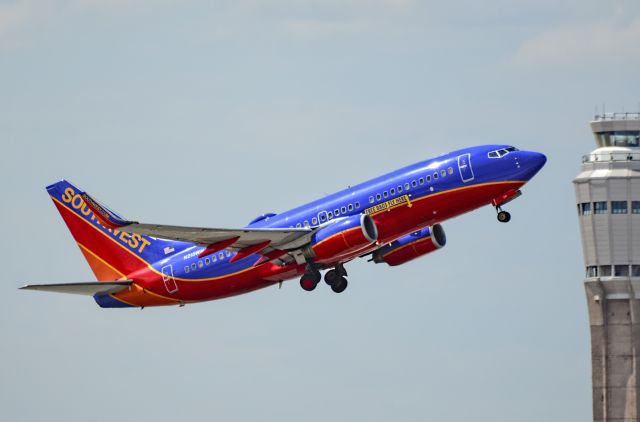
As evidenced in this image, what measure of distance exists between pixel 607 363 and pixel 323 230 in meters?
102

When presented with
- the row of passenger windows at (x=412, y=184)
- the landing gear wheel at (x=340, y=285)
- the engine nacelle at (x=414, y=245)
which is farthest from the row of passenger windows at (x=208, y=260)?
the row of passenger windows at (x=412, y=184)

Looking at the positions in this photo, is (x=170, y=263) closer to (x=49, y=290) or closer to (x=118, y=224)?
(x=49, y=290)

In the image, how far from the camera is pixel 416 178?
89188mm

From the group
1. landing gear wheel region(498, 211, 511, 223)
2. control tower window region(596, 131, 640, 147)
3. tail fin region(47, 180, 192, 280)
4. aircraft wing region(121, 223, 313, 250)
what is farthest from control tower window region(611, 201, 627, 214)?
aircraft wing region(121, 223, 313, 250)

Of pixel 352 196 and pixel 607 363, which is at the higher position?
pixel 352 196

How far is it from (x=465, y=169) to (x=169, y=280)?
20664 millimetres

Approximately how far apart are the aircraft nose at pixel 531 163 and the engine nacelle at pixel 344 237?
932 cm

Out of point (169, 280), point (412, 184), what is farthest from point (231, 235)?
point (412, 184)

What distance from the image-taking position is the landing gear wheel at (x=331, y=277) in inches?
3772

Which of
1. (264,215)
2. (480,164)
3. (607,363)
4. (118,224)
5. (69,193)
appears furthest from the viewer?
(607,363)

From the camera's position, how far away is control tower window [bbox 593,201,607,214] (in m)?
186

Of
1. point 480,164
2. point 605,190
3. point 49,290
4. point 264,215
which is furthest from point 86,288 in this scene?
point 605,190

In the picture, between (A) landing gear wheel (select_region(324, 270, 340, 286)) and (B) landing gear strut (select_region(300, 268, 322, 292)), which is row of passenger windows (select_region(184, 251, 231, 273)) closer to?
(B) landing gear strut (select_region(300, 268, 322, 292))

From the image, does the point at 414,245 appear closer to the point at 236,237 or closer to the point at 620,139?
the point at 236,237
